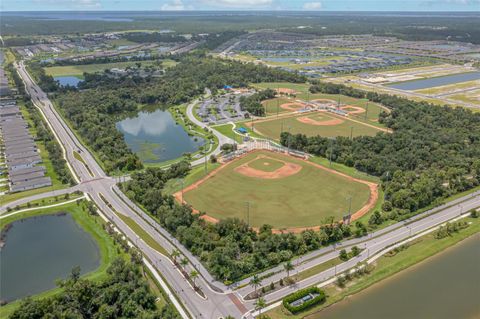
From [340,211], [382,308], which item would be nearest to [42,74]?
[340,211]

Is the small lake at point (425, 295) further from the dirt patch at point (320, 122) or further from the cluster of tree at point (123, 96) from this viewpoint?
the dirt patch at point (320, 122)

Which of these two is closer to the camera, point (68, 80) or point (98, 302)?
point (98, 302)

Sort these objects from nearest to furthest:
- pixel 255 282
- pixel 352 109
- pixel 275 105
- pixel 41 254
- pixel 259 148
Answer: pixel 255 282 < pixel 41 254 < pixel 259 148 < pixel 352 109 < pixel 275 105

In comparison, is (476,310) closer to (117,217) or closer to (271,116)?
(117,217)

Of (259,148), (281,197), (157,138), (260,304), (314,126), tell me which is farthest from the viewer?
(314,126)

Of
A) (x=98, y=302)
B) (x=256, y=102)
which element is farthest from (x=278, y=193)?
(x=256, y=102)

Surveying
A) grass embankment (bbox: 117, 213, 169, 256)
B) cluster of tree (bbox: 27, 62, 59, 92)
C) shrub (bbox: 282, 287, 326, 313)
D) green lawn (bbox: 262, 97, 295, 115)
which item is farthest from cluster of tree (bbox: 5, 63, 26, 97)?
shrub (bbox: 282, 287, 326, 313)

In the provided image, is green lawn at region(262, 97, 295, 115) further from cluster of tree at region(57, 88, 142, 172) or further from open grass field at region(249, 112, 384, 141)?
cluster of tree at region(57, 88, 142, 172)

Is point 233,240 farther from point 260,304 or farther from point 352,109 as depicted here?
point 352,109
